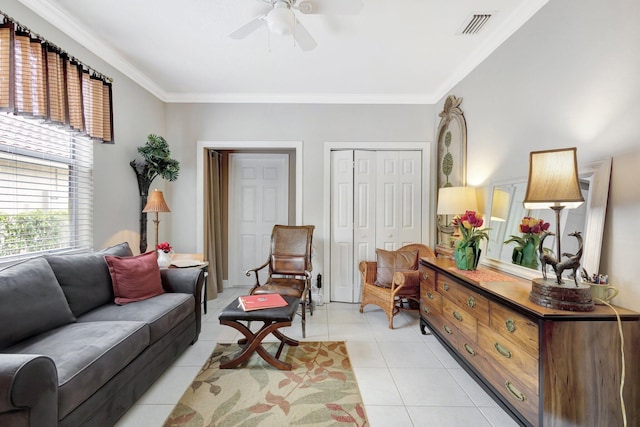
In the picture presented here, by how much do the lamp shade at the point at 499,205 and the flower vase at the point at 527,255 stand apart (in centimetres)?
33

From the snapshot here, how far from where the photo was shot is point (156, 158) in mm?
3232

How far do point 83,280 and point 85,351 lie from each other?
84cm

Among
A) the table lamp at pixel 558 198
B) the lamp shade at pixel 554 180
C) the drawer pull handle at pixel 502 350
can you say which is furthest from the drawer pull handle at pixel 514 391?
the lamp shade at pixel 554 180

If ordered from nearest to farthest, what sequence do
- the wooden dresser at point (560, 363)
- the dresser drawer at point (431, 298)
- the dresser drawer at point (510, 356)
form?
the wooden dresser at point (560, 363), the dresser drawer at point (510, 356), the dresser drawer at point (431, 298)

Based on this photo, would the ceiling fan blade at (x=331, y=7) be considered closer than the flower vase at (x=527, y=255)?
Yes

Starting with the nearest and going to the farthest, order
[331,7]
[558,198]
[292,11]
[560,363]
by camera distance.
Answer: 1. [560,363]
2. [558,198]
3. [331,7]
4. [292,11]

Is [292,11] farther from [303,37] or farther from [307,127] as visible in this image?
[307,127]

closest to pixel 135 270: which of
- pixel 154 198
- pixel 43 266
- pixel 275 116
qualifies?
pixel 43 266

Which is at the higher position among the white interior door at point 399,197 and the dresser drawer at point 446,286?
the white interior door at point 399,197

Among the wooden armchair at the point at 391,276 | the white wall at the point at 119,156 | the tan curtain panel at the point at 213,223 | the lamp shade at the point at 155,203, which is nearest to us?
the white wall at the point at 119,156

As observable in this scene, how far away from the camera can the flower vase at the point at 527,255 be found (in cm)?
197

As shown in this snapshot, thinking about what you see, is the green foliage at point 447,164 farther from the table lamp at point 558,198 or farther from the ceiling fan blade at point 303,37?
the ceiling fan blade at point 303,37

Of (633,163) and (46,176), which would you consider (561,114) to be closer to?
(633,163)

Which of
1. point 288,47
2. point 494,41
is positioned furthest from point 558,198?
point 288,47
